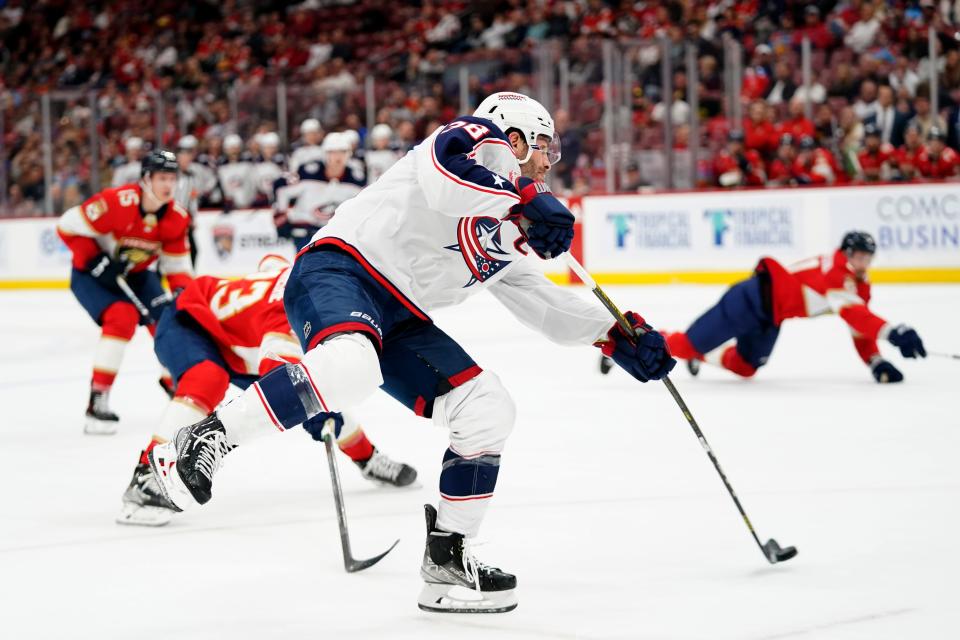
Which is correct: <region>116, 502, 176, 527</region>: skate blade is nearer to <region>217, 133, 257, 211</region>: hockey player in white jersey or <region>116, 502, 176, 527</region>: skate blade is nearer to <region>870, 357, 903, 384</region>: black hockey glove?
<region>870, 357, 903, 384</region>: black hockey glove

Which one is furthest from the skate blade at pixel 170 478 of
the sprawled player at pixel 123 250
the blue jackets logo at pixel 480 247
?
the sprawled player at pixel 123 250

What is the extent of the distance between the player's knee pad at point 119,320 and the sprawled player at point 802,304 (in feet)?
8.83

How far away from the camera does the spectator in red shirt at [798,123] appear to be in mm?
11383

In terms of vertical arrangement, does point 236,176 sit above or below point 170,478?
below

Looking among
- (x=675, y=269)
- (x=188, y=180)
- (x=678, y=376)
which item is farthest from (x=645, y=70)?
(x=678, y=376)

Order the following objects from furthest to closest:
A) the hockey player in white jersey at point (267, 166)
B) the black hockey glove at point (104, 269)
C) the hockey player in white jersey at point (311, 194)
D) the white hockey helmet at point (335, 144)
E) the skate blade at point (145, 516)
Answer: the hockey player in white jersey at point (267, 166), the hockey player in white jersey at point (311, 194), the white hockey helmet at point (335, 144), the black hockey glove at point (104, 269), the skate blade at point (145, 516)

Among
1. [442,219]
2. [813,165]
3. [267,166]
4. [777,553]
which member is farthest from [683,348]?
[267,166]

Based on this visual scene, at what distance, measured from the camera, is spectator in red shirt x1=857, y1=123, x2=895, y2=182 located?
36.2 feet

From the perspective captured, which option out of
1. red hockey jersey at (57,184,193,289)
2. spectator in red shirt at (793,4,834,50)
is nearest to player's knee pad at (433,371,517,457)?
red hockey jersey at (57,184,193,289)

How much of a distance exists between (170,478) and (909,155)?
30.4 ft

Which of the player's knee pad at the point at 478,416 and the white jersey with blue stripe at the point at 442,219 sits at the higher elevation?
the white jersey with blue stripe at the point at 442,219

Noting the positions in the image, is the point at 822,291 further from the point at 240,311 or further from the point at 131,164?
the point at 131,164

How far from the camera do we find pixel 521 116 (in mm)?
3121

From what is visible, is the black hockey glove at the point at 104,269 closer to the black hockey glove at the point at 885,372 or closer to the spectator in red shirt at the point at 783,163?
the black hockey glove at the point at 885,372
